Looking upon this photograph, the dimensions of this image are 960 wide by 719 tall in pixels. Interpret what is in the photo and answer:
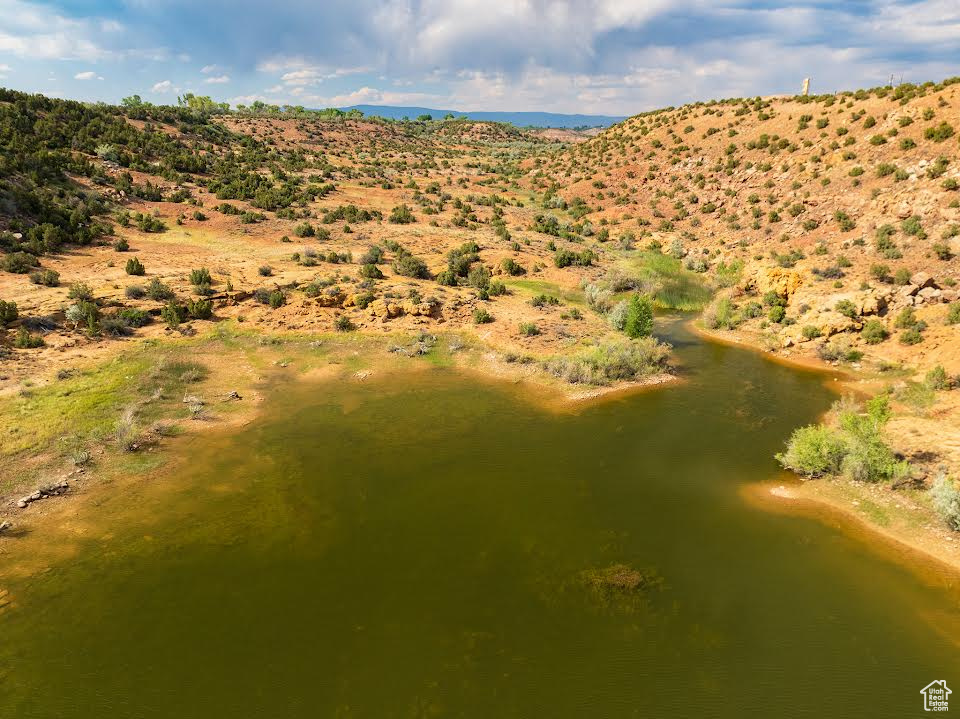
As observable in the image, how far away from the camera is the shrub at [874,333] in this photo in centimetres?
2598

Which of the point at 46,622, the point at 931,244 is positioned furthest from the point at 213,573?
the point at 931,244

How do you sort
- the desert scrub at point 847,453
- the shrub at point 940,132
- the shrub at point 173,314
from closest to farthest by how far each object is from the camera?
the desert scrub at point 847,453
the shrub at point 173,314
the shrub at point 940,132

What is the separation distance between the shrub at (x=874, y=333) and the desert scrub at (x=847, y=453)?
1002cm

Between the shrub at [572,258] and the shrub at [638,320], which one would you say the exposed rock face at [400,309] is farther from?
the shrub at [572,258]

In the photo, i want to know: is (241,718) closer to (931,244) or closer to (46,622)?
(46,622)

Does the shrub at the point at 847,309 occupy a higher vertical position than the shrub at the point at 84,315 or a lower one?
lower

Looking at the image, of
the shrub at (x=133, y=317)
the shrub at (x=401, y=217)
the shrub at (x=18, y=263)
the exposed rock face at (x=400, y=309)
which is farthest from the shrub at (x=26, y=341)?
the shrub at (x=401, y=217)

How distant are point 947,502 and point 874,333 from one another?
14.7 meters

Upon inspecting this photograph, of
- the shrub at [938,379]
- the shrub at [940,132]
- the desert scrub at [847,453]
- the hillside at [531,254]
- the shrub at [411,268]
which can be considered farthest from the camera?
the shrub at [940,132]

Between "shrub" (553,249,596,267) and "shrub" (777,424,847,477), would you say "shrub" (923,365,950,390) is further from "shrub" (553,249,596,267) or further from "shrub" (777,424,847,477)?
"shrub" (553,249,596,267)

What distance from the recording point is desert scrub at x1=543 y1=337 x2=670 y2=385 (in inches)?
925

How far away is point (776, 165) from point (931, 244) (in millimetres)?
21372

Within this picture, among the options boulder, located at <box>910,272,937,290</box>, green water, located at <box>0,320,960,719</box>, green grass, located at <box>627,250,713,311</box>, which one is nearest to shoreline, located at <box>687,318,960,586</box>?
green water, located at <box>0,320,960,719</box>

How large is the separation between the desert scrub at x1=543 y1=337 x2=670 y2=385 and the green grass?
39.3 feet
